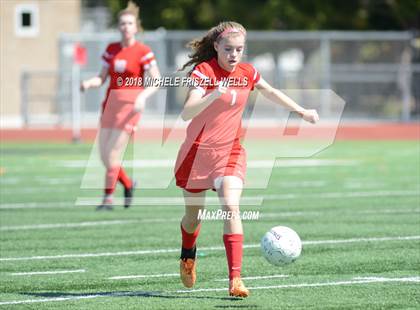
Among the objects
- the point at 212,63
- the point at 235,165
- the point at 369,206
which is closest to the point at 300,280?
the point at 235,165

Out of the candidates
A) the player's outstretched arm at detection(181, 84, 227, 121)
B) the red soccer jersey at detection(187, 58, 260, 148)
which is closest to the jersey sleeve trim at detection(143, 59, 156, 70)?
the red soccer jersey at detection(187, 58, 260, 148)

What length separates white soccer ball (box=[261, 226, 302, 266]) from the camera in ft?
23.8

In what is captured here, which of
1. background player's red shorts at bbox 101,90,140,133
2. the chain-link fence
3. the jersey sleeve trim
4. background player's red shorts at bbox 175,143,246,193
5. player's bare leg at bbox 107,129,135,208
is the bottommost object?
the chain-link fence

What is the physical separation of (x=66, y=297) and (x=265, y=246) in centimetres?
141

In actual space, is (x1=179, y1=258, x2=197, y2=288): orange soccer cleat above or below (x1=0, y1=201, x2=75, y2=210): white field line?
above

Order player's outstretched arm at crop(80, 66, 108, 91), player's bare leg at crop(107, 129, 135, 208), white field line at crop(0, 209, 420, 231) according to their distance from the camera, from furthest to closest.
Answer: player's bare leg at crop(107, 129, 135, 208)
player's outstretched arm at crop(80, 66, 108, 91)
white field line at crop(0, 209, 420, 231)

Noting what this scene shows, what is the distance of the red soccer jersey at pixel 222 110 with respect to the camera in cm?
745

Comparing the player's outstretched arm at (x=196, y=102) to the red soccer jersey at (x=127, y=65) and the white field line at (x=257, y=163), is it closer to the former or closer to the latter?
the red soccer jersey at (x=127, y=65)

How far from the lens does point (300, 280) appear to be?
25.3 feet

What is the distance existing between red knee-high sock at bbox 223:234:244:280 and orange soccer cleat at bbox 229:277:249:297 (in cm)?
4

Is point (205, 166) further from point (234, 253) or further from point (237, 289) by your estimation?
point (237, 289)

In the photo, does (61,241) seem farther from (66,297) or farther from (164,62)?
(164,62)

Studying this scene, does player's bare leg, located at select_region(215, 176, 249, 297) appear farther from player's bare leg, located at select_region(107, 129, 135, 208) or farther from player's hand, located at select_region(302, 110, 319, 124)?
player's bare leg, located at select_region(107, 129, 135, 208)

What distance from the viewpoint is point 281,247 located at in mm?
7234
